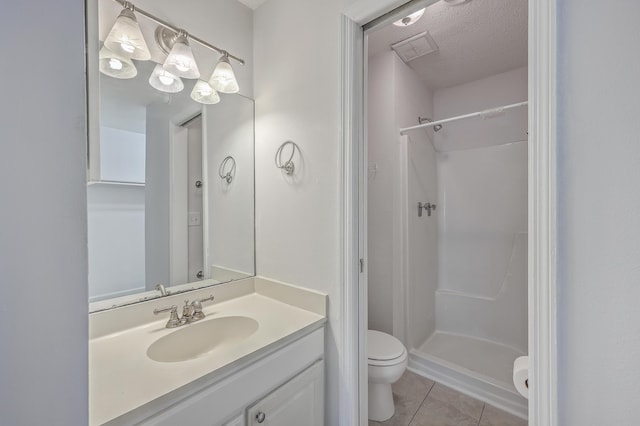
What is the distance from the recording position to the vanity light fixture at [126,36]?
1.06 meters

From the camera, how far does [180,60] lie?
1216mm

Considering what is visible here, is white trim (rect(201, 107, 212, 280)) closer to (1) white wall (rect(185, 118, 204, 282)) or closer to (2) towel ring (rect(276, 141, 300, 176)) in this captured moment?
(1) white wall (rect(185, 118, 204, 282))

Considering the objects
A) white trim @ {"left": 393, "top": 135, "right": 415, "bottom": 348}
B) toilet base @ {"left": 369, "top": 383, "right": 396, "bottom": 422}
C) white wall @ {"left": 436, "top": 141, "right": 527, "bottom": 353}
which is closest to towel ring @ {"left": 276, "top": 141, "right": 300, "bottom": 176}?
white trim @ {"left": 393, "top": 135, "right": 415, "bottom": 348}

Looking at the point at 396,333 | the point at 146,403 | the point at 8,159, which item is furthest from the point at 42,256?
the point at 396,333

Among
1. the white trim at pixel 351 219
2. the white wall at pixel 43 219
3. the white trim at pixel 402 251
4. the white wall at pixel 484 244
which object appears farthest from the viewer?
the white wall at pixel 484 244

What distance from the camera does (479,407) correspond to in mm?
1656

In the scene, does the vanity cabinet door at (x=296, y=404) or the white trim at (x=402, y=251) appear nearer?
the vanity cabinet door at (x=296, y=404)

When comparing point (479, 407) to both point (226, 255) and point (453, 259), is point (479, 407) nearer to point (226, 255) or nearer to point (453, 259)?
point (453, 259)

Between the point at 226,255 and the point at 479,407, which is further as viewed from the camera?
the point at 479,407

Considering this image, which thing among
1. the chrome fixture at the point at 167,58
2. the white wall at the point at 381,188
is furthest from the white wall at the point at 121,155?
the white wall at the point at 381,188

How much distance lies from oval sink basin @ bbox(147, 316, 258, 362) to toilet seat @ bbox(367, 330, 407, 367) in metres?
0.77

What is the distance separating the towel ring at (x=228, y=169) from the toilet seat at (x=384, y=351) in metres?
1.32

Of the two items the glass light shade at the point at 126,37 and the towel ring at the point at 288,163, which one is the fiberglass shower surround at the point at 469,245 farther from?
the glass light shade at the point at 126,37
